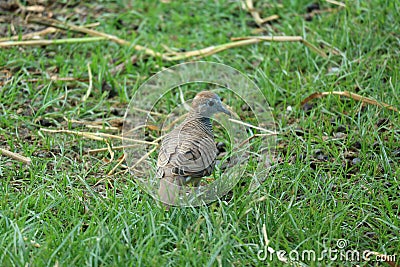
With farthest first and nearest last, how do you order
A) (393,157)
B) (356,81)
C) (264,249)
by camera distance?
1. (356,81)
2. (393,157)
3. (264,249)

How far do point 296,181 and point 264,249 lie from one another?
566mm

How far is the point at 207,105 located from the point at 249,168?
0.50m

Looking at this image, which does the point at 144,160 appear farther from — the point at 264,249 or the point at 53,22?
the point at 53,22

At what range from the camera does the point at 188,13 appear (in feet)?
18.0

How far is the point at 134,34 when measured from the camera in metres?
5.09

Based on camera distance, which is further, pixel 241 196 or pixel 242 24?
pixel 242 24

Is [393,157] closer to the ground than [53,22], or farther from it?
closer to the ground

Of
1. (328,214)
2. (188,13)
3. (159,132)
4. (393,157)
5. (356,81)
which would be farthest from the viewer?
(188,13)

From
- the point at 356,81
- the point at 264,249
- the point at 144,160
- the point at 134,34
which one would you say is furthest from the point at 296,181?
the point at 134,34
